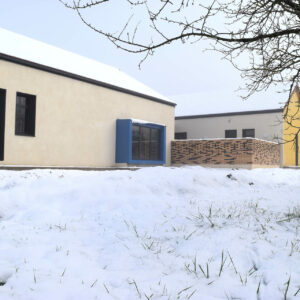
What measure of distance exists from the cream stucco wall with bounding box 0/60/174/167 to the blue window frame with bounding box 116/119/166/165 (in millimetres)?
404

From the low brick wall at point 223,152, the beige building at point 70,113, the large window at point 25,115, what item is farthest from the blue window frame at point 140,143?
the large window at point 25,115

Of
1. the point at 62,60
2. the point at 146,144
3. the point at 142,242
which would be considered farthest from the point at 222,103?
the point at 142,242

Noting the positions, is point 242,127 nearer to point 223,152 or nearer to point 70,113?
point 223,152

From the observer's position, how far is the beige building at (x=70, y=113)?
40.8ft

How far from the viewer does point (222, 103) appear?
26.8m

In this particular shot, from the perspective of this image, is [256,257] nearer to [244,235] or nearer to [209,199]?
[244,235]

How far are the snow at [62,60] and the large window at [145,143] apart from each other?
2056mm

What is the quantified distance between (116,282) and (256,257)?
4.45 ft

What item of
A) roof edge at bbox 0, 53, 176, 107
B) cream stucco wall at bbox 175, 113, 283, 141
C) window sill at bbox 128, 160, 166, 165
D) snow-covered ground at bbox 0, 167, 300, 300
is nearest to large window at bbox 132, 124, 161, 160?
window sill at bbox 128, 160, 166, 165

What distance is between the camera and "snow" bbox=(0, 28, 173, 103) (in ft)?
44.2

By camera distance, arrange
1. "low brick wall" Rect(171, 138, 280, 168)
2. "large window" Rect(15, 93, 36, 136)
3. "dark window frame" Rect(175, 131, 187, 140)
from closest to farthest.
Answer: "large window" Rect(15, 93, 36, 136)
"low brick wall" Rect(171, 138, 280, 168)
"dark window frame" Rect(175, 131, 187, 140)

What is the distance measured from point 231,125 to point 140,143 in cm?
942

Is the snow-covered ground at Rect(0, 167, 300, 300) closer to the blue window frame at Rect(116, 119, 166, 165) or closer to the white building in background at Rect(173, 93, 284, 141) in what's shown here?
the blue window frame at Rect(116, 119, 166, 165)

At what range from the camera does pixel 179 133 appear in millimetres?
26797
